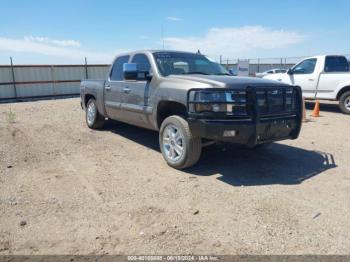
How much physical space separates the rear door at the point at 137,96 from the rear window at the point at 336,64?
765 cm

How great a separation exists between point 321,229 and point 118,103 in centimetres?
456

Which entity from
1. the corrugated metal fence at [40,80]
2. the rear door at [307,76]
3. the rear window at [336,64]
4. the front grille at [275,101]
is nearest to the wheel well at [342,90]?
the rear door at [307,76]

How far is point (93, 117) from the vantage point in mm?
8125

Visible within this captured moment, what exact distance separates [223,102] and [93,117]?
4.47 meters

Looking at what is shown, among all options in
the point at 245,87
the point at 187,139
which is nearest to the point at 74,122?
the point at 187,139

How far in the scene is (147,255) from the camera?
9.59 ft

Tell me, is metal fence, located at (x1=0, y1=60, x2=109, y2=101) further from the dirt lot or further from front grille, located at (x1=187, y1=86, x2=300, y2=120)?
front grille, located at (x1=187, y1=86, x2=300, y2=120)

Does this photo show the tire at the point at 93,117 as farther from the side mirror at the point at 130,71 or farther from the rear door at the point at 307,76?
the rear door at the point at 307,76

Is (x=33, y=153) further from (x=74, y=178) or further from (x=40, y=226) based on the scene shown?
(x=40, y=226)

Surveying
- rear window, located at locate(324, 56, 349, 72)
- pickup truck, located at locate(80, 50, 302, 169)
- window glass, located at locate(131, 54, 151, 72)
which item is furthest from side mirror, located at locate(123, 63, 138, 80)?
rear window, located at locate(324, 56, 349, 72)

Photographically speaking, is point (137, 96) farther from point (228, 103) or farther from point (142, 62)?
point (228, 103)

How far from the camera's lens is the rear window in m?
11.2

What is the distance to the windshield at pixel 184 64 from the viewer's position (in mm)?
5727

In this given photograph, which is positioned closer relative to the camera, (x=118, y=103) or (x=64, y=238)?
(x=64, y=238)
